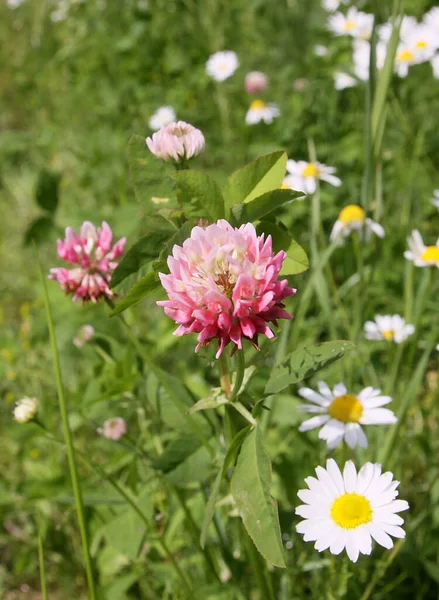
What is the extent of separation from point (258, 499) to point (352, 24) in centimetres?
294

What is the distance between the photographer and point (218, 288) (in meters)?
0.80

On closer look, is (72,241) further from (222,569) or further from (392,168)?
(392,168)

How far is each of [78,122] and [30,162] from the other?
0.38 meters

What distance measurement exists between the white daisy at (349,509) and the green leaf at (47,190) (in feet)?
4.68

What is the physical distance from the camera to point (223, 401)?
93 centimetres

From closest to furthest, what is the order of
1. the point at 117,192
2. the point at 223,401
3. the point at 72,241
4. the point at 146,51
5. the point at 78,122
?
the point at 223,401 < the point at 72,241 < the point at 117,192 < the point at 146,51 < the point at 78,122

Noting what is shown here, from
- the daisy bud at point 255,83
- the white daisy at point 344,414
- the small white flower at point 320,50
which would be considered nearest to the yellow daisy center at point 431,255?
the white daisy at point 344,414


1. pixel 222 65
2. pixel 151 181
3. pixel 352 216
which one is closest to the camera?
pixel 151 181

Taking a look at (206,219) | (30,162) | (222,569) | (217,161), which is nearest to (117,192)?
(217,161)

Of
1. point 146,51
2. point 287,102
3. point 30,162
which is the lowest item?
point 30,162

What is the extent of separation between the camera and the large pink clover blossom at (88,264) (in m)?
1.13

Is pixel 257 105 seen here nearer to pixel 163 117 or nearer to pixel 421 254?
pixel 163 117

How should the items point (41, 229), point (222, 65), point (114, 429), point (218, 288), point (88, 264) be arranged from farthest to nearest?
point (222, 65)
point (41, 229)
point (114, 429)
point (88, 264)
point (218, 288)

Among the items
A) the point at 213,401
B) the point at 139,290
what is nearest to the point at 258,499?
the point at 213,401
